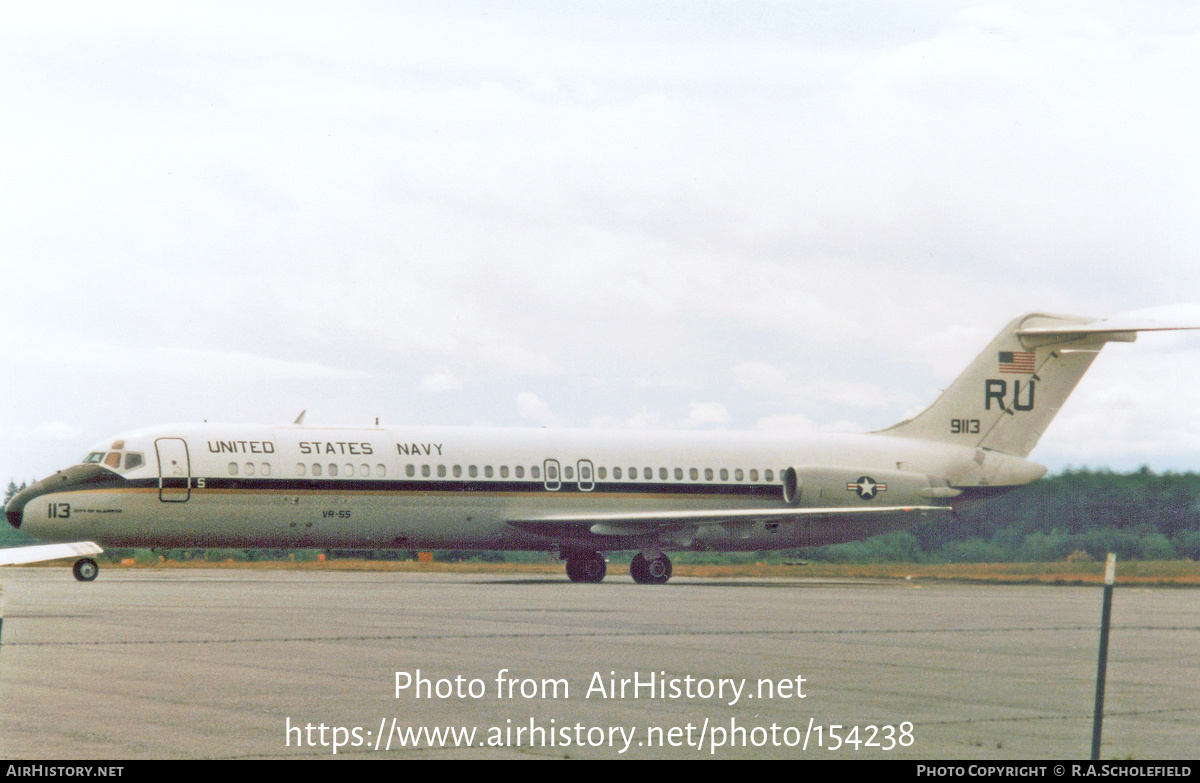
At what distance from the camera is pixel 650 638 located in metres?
17.4

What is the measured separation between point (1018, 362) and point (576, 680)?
30.4m

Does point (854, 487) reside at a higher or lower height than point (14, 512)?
higher

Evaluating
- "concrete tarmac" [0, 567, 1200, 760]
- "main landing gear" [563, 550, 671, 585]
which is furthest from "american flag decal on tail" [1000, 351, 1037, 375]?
"concrete tarmac" [0, 567, 1200, 760]

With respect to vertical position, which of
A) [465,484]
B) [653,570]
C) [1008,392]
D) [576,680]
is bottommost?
[576,680]

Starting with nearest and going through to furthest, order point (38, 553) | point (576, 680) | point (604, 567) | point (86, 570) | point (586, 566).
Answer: point (38, 553) → point (576, 680) → point (86, 570) → point (586, 566) → point (604, 567)

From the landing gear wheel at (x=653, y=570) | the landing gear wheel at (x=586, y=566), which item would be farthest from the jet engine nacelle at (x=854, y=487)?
the landing gear wheel at (x=586, y=566)

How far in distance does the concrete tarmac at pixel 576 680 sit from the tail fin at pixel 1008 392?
16372 mm

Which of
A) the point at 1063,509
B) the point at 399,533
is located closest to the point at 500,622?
the point at 399,533

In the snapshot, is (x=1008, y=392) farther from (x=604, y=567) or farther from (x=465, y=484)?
(x=465, y=484)

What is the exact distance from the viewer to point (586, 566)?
37.2m

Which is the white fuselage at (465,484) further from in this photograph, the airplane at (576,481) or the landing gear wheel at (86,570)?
the landing gear wheel at (86,570)

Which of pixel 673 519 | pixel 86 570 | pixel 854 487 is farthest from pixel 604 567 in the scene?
pixel 86 570
